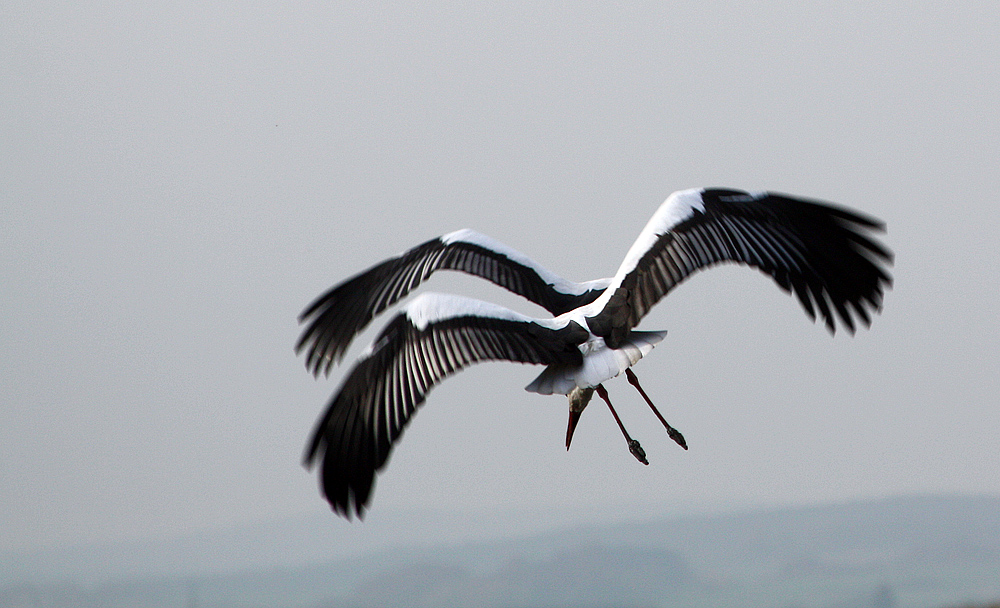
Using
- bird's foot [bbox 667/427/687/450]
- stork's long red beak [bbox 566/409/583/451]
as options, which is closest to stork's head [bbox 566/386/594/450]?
stork's long red beak [bbox 566/409/583/451]

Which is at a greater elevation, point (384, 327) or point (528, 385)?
point (384, 327)

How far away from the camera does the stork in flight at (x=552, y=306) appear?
901 centimetres

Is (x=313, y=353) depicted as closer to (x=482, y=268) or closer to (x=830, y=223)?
(x=482, y=268)

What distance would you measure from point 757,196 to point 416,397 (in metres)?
4.39

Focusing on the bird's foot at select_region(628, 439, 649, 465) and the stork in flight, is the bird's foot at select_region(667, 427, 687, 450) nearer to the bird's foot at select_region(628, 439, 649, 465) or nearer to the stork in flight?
the stork in flight

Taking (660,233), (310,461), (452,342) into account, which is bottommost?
(310,461)

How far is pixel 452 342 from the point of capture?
29.7 feet

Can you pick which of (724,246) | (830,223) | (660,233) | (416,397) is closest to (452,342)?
(416,397)

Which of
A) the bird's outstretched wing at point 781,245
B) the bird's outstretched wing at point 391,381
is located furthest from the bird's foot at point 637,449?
the bird's outstretched wing at point 391,381

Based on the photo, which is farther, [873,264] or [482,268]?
[482,268]

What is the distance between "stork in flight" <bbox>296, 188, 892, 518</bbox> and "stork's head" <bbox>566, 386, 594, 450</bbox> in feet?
0.06

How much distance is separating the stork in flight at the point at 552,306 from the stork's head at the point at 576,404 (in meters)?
0.02

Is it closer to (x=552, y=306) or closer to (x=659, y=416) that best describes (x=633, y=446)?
(x=659, y=416)

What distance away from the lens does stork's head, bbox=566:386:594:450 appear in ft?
34.0
